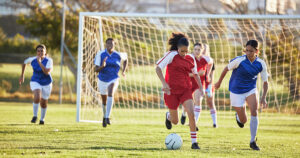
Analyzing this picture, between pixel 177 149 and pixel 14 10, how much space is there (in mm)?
21486

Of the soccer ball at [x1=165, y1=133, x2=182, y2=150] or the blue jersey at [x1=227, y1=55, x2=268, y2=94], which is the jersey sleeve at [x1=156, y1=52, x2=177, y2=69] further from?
the soccer ball at [x1=165, y1=133, x2=182, y2=150]

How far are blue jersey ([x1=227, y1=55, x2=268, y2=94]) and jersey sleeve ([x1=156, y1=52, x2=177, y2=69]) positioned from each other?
1.04 meters

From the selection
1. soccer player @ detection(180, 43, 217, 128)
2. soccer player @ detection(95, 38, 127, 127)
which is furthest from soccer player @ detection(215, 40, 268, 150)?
soccer player @ detection(95, 38, 127, 127)

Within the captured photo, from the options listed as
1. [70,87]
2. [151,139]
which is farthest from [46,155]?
[70,87]

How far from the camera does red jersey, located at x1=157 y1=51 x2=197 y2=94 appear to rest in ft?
25.7

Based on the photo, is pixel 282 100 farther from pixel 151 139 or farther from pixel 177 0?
pixel 177 0

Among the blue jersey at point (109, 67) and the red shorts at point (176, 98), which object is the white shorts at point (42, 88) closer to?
the blue jersey at point (109, 67)

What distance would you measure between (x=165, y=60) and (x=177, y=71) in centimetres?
28

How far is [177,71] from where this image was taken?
7.89m

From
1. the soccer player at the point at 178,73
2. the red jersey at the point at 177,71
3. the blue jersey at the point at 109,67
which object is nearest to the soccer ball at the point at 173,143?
the soccer player at the point at 178,73

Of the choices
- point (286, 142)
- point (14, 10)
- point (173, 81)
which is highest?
point (14, 10)

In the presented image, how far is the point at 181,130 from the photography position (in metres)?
10.8

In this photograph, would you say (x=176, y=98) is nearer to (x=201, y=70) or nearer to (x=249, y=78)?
(x=249, y=78)

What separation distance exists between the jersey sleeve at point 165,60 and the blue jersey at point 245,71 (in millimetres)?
1036
